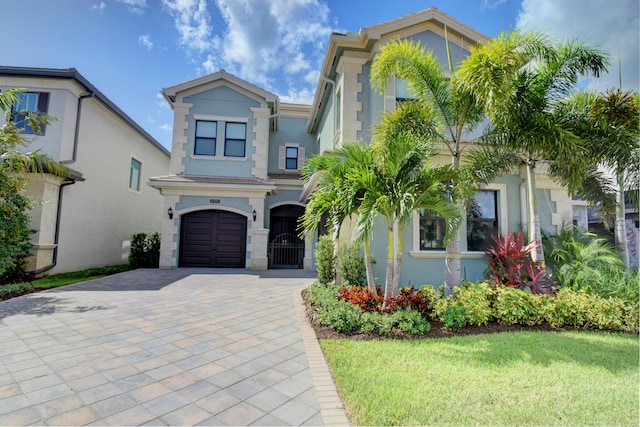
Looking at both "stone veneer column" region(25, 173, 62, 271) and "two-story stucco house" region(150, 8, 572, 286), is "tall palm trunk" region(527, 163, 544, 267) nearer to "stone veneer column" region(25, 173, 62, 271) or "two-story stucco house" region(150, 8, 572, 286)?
"two-story stucco house" region(150, 8, 572, 286)

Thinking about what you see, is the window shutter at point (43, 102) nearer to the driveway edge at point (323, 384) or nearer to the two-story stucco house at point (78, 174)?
the two-story stucco house at point (78, 174)

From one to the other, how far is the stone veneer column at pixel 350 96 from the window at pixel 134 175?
42.6 ft

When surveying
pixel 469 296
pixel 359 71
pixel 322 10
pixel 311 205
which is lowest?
pixel 469 296

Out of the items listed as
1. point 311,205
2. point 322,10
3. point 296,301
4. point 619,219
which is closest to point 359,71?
point 322,10

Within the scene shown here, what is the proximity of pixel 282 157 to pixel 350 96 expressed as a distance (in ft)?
28.7

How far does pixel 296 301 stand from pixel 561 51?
796cm

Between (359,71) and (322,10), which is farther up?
(322,10)

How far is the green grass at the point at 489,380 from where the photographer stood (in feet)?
9.29

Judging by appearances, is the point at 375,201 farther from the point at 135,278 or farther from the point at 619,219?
the point at 135,278

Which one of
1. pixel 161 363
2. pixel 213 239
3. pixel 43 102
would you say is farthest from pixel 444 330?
pixel 43 102

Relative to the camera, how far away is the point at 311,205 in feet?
19.8

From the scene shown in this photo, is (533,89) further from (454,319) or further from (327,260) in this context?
(327,260)

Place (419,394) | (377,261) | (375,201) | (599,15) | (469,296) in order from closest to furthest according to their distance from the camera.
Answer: (419,394), (375,201), (469,296), (599,15), (377,261)

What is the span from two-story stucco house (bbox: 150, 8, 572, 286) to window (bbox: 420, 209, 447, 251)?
0.10ft
